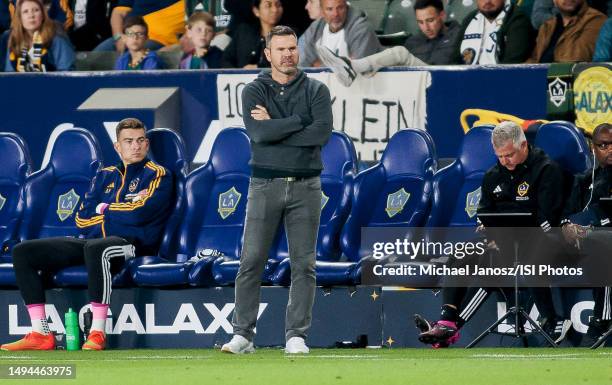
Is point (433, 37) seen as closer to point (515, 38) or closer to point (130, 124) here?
point (515, 38)

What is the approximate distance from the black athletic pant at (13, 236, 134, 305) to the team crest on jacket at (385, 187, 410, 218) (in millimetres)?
1933

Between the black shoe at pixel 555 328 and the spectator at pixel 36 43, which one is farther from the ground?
the spectator at pixel 36 43

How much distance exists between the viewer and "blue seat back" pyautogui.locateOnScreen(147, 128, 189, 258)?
11.2 meters

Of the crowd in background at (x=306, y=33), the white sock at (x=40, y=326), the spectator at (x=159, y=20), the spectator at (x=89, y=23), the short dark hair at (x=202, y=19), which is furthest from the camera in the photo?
the spectator at (x=89, y=23)

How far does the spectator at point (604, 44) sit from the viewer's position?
11836 mm

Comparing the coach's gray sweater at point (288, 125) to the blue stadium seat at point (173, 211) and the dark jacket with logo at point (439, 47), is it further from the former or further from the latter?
the dark jacket with logo at point (439, 47)

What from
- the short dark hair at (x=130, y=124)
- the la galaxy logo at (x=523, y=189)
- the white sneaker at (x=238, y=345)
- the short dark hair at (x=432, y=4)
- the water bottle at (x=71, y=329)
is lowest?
the water bottle at (x=71, y=329)

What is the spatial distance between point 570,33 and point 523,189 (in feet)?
9.05

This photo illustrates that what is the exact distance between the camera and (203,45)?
1370 centimetres

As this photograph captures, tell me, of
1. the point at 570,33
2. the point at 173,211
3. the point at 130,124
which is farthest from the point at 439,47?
the point at 130,124

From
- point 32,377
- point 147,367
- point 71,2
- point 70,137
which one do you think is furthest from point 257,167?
point 71,2

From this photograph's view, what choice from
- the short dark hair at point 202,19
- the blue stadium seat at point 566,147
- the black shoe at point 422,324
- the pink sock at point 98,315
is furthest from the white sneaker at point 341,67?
the pink sock at point 98,315

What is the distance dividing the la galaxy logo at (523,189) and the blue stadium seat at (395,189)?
1048mm

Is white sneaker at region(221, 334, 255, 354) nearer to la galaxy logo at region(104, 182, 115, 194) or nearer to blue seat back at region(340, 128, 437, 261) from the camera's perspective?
blue seat back at region(340, 128, 437, 261)
